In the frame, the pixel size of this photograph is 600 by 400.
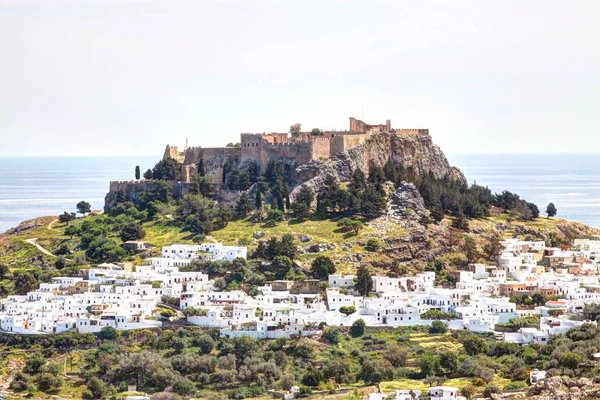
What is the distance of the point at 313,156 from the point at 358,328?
60.7 feet

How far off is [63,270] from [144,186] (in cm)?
1272

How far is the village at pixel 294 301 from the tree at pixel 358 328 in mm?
690

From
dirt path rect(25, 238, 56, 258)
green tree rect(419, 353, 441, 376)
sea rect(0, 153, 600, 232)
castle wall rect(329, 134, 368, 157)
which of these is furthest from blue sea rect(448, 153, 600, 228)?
green tree rect(419, 353, 441, 376)

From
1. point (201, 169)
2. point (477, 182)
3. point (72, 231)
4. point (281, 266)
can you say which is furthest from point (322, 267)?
point (477, 182)

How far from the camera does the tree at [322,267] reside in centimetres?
6888

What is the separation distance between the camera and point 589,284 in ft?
226


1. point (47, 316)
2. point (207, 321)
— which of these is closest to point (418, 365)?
point (207, 321)

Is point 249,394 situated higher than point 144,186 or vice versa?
point 144,186

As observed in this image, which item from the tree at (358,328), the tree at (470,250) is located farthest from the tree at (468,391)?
the tree at (470,250)

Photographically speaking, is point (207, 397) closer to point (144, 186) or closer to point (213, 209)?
point (213, 209)

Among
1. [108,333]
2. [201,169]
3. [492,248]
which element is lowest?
[108,333]

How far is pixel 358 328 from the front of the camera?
6272cm

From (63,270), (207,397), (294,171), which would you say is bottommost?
(207,397)

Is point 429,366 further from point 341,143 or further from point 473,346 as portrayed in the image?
point 341,143
